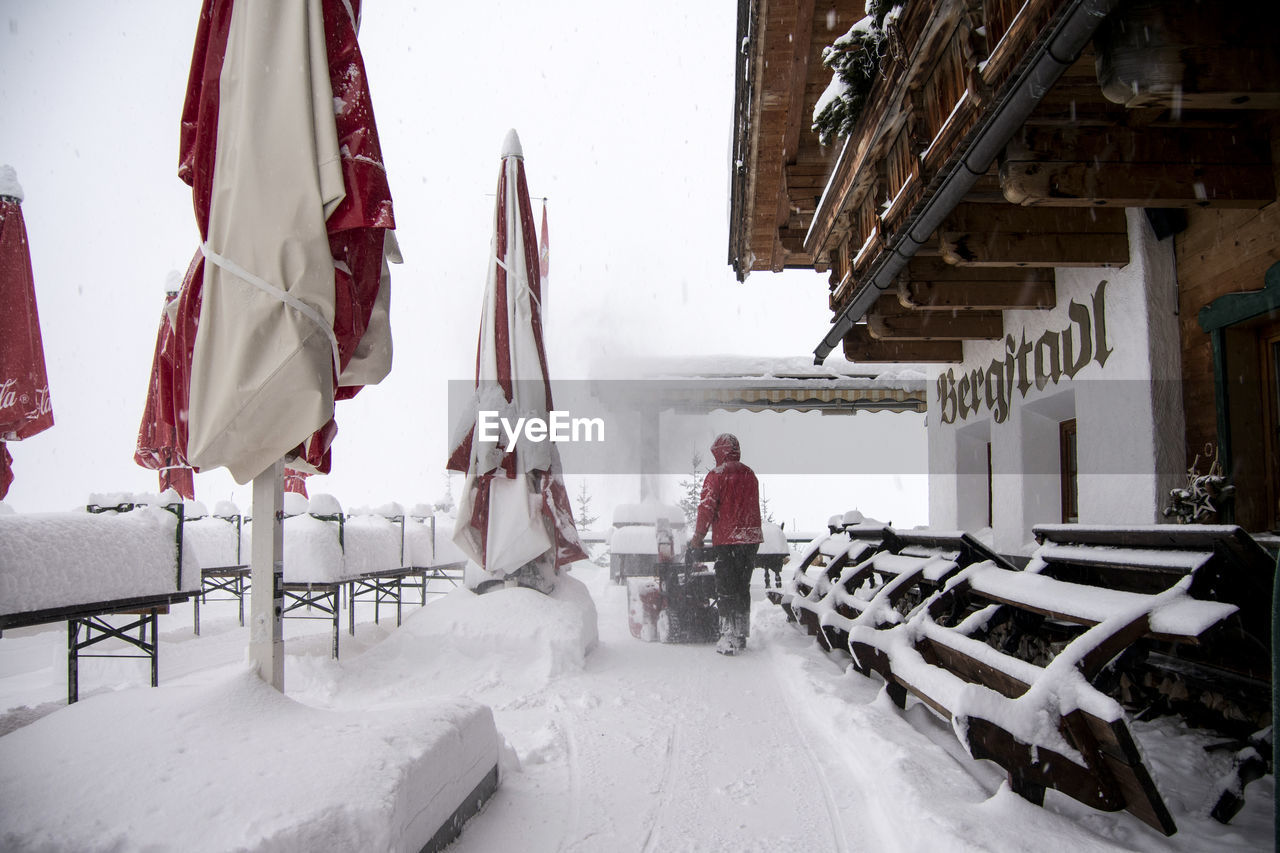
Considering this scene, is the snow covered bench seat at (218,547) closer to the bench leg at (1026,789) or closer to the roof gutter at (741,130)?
the roof gutter at (741,130)

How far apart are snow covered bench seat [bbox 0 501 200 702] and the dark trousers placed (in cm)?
380

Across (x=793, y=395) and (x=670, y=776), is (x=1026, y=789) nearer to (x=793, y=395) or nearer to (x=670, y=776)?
(x=670, y=776)

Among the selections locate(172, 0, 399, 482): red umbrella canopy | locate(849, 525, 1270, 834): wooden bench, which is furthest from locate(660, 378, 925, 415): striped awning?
locate(172, 0, 399, 482): red umbrella canopy

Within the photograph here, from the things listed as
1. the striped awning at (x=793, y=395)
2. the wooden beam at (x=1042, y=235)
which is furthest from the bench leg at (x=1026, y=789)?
the striped awning at (x=793, y=395)

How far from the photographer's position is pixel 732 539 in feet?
19.6

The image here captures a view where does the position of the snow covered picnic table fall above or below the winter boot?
above

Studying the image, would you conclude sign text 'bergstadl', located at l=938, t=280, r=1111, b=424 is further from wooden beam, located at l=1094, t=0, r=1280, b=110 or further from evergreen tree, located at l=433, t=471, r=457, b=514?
evergreen tree, located at l=433, t=471, r=457, b=514

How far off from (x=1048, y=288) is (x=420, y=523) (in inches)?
267

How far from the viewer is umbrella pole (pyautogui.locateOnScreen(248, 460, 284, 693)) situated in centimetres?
215

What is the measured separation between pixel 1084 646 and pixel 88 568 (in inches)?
172

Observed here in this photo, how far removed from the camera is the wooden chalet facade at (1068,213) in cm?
257

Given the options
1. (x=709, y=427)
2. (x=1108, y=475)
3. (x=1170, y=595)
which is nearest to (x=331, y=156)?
(x=1170, y=595)

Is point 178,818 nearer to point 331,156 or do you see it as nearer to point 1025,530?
point 331,156

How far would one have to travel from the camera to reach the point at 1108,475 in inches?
197
